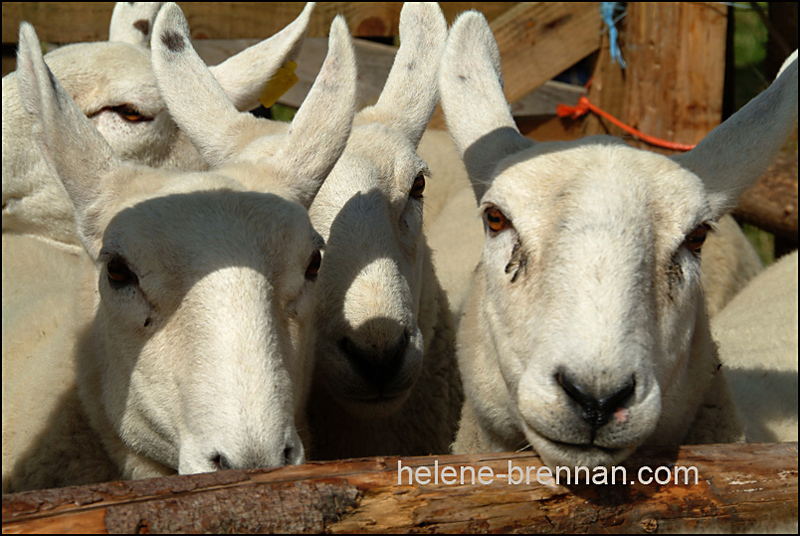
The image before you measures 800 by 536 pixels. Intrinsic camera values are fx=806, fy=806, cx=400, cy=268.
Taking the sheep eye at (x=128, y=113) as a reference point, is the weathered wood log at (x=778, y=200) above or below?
above

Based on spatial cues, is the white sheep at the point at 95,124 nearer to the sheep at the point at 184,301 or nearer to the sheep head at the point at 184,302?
the sheep at the point at 184,301

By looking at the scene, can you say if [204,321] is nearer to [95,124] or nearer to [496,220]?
[496,220]

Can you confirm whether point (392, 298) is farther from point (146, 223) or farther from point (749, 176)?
point (749, 176)

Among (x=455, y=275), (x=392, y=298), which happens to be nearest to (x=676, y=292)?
(x=392, y=298)

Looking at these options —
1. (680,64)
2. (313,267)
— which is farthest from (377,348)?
(680,64)

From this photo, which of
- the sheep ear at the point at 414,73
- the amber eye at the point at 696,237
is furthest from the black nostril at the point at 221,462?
the sheep ear at the point at 414,73

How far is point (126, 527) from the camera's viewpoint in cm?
190

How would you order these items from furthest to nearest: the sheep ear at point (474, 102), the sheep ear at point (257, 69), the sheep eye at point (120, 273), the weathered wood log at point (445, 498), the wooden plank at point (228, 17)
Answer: the wooden plank at point (228, 17) → the sheep ear at point (257, 69) → the sheep ear at point (474, 102) → the sheep eye at point (120, 273) → the weathered wood log at point (445, 498)

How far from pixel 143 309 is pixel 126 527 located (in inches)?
36.0

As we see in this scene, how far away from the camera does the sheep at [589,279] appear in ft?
7.57

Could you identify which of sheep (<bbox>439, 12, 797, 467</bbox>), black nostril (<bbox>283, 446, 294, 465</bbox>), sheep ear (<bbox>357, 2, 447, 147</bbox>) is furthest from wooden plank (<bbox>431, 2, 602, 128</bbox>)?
black nostril (<bbox>283, 446, 294, 465</bbox>)

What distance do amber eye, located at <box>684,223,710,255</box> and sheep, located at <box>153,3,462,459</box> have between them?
110 centimetres

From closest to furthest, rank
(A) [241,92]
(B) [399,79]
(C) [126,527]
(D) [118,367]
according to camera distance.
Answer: (C) [126,527] < (D) [118,367] < (B) [399,79] < (A) [241,92]

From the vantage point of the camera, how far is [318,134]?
3055 mm
